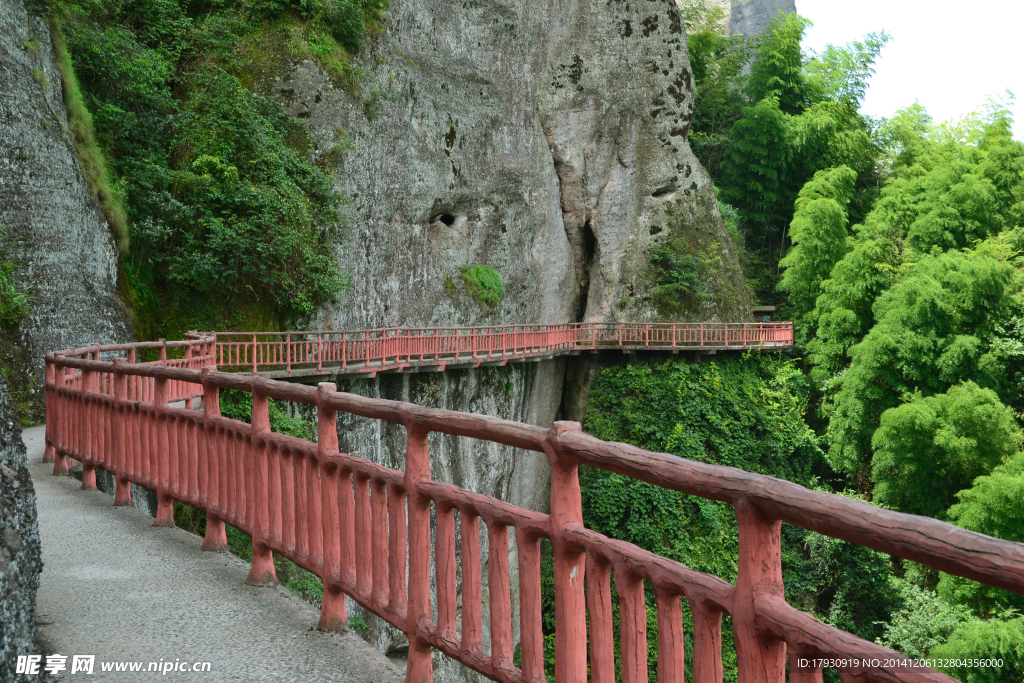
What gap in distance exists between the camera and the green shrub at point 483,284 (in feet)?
85.0

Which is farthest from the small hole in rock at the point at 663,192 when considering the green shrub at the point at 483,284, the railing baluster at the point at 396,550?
the railing baluster at the point at 396,550

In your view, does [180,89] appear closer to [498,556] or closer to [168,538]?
[168,538]

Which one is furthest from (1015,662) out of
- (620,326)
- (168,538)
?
(168,538)

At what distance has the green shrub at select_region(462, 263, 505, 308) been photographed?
25906 mm

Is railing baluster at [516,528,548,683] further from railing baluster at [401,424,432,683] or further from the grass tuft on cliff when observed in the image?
the grass tuft on cliff

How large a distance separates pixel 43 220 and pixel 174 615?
1315 centimetres

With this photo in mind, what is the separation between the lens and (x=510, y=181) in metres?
27.4

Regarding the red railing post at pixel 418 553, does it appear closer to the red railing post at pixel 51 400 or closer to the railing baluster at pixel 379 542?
the railing baluster at pixel 379 542

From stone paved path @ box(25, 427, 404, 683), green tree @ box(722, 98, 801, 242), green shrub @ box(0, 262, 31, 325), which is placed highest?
green tree @ box(722, 98, 801, 242)

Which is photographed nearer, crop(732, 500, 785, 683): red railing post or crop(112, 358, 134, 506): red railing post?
crop(732, 500, 785, 683): red railing post

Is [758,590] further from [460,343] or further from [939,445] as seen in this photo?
[939,445]

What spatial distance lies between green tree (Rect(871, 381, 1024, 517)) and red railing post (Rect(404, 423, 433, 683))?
23.1 meters

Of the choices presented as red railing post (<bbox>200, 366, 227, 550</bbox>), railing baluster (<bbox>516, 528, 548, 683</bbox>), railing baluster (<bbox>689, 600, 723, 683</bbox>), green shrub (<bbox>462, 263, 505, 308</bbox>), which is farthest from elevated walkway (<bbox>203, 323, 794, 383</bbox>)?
railing baluster (<bbox>689, 600, 723, 683</bbox>)

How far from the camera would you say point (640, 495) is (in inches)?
973
